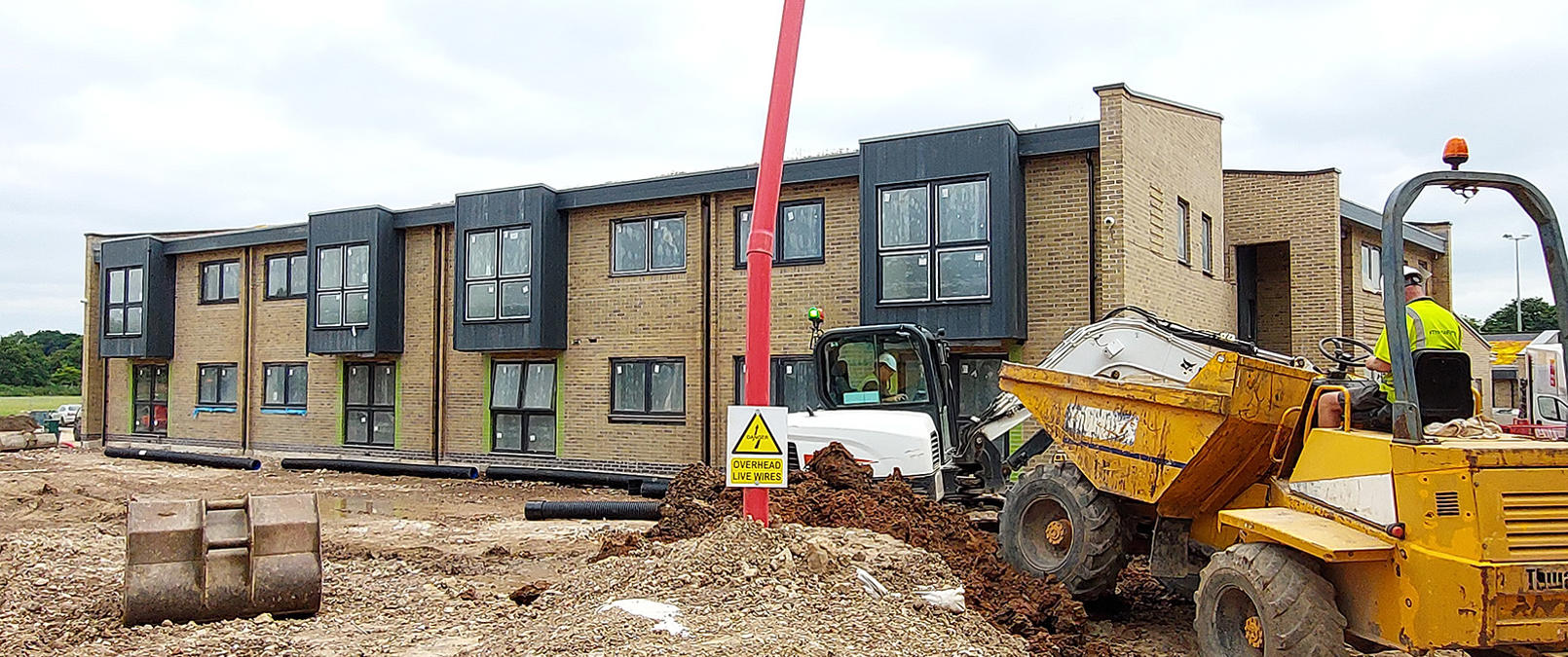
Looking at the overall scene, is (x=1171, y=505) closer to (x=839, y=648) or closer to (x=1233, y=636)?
(x=1233, y=636)

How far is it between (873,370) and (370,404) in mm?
14228

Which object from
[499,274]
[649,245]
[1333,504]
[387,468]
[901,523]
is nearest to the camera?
[1333,504]

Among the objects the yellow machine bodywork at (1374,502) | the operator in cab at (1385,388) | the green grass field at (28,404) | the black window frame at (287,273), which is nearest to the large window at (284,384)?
the black window frame at (287,273)

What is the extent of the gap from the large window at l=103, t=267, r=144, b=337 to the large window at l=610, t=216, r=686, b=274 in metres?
14.3

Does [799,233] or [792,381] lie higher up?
[799,233]

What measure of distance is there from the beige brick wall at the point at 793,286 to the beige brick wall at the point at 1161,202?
12.9 feet

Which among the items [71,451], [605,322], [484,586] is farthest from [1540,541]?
[71,451]

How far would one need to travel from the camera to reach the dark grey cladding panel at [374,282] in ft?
73.4

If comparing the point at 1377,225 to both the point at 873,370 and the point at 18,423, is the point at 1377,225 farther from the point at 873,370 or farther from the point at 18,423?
the point at 18,423

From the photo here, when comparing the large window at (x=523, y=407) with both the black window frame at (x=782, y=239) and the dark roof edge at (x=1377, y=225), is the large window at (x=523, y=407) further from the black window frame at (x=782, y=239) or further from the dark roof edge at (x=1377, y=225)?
the dark roof edge at (x=1377, y=225)

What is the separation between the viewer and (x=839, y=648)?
602 centimetres

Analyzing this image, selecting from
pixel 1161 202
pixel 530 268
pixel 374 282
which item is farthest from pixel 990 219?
pixel 374 282

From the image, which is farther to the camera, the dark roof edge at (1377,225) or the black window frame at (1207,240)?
the dark roof edge at (1377,225)

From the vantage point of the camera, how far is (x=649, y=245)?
19.8m
